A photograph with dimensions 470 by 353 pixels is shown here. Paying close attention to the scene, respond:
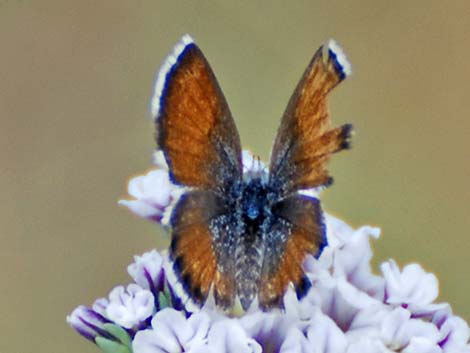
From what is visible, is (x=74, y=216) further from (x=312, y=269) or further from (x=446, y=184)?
(x=312, y=269)

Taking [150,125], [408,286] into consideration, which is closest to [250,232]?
[408,286]

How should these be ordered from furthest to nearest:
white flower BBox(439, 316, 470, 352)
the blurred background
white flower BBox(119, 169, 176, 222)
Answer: the blurred background, white flower BBox(119, 169, 176, 222), white flower BBox(439, 316, 470, 352)

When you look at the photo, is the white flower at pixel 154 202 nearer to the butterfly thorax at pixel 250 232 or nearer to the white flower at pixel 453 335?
the butterfly thorax at pixel 250 232

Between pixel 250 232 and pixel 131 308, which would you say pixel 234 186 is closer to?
pixel 250 232

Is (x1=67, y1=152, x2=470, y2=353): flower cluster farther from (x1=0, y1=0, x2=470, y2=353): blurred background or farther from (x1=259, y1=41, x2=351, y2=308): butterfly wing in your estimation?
(x1=0, y1=0, x2=470, y2=353): blurred background

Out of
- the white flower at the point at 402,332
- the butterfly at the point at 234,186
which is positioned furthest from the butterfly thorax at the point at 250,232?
the white flower at the point at 402,332

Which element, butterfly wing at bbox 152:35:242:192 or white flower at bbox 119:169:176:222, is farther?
white flower at bbox 119:169:176:222

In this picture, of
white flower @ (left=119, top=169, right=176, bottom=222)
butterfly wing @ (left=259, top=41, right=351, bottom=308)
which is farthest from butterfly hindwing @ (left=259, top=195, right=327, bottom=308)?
white flower @ (left=119, top=169, right=176, bottom=222)
